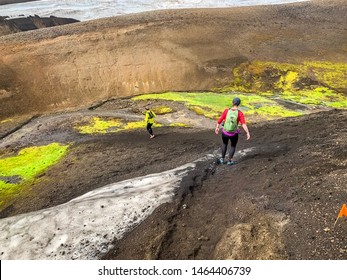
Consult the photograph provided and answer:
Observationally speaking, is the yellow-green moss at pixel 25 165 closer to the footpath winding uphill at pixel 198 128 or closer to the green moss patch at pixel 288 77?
the footpath winding uphill at pixel 198 128

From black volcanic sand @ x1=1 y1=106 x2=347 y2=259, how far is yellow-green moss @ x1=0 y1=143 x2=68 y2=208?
1.04 meters

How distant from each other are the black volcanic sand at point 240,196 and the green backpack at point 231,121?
1601mm

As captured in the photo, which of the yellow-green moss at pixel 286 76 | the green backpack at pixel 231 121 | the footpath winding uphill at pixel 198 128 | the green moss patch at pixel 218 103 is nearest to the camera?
the footpath winding uphill at pixel 198 128

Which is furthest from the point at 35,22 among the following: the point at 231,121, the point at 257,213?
the point at 257,213

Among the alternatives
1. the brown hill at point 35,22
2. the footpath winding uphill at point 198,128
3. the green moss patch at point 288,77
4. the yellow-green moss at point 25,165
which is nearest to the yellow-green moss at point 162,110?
the footpath winding uphill at point 198,128

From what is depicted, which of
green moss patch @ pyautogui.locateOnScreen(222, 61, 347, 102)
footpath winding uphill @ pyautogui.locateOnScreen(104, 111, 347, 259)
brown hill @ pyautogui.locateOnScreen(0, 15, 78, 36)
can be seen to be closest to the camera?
footpath winding uphill @ pyautogui.locateOnScreen(104, 111, 347, 259)

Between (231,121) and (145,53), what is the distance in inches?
1209

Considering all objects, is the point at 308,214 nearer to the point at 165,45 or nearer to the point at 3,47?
the point at 165,45

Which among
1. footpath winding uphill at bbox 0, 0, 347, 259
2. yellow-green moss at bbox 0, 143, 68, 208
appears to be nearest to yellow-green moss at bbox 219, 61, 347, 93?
footpath winding uphill at bbox 0, 0, 347, 259

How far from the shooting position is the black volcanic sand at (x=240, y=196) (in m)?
8.24

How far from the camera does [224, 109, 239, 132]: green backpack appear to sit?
39.2 feet

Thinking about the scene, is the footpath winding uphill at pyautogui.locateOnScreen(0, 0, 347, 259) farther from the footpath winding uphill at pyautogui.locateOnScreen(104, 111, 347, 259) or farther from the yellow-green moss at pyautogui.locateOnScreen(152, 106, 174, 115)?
the yellow-green moss at pyautogui.locateOnScreen(152, 106, 174, 115)

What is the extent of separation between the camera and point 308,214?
8883 mm

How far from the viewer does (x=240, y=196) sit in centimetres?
1054
